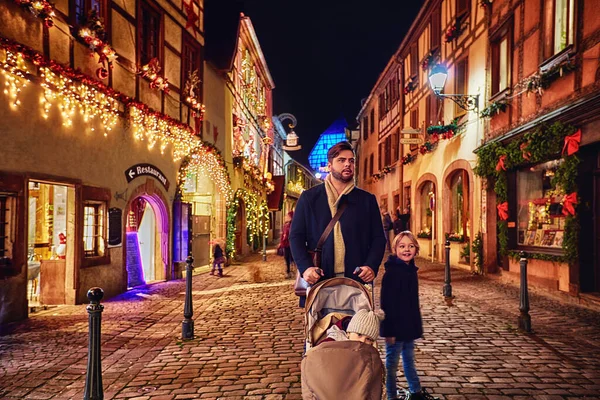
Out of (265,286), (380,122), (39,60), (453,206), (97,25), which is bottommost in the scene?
(265,286)

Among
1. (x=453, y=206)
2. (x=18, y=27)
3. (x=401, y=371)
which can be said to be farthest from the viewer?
(x=453, y=206)

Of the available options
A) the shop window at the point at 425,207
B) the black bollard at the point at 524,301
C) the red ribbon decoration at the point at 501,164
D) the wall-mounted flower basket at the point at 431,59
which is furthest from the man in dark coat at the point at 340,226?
the shop window at the point at 425,207

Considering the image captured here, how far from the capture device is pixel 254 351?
5820 millimetres

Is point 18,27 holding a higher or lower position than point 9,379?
higher

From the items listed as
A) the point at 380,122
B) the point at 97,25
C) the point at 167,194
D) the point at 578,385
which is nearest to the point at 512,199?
the point at 578,385

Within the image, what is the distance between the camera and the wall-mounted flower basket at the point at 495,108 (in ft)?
37.8

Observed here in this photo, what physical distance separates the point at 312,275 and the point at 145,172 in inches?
351

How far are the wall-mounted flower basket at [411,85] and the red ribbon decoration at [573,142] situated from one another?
13.0 meters

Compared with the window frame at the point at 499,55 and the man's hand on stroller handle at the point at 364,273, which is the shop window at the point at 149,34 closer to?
the window frame at the point at 499,55

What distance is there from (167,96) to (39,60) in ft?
17.2

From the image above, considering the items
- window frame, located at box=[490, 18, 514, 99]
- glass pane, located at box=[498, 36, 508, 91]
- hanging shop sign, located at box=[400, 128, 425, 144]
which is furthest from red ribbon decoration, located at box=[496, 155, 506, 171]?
hanging shop sign, located at box=[400, 128, 425, 144]

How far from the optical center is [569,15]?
350 inches

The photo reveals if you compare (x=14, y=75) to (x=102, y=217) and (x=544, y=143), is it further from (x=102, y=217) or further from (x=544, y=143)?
(x=544, y=143)

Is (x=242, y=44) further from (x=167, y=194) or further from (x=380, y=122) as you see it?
(x=380, y=122)
